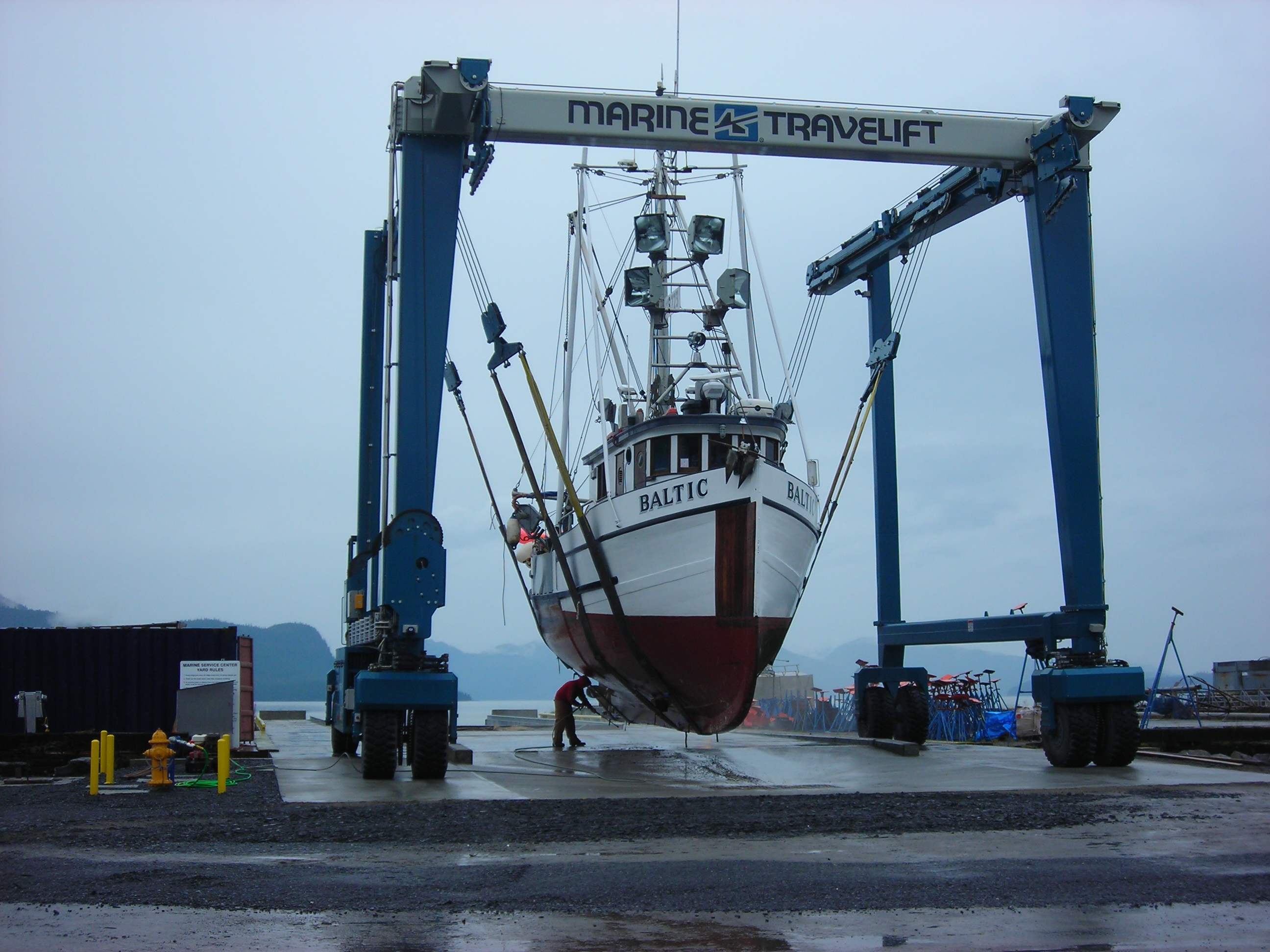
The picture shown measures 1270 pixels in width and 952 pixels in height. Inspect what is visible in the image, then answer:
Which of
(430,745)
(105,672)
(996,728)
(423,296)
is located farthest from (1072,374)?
(105,672)

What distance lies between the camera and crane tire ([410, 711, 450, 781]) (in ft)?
44.5

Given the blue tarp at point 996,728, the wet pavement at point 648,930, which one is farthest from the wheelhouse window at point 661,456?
the wet pavement at point 648,930

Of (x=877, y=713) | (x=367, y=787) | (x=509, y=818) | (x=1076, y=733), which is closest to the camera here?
(x=509, y=818)

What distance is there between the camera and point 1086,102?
17.2 m

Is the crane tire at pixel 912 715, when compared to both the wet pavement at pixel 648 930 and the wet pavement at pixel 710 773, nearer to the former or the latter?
the wet pavement at pixel 710 773

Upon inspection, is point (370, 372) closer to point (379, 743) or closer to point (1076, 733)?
point (379, 743)

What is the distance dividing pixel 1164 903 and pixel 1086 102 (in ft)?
45.9

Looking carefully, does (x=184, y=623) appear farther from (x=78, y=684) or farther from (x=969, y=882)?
(x=969, y=882)

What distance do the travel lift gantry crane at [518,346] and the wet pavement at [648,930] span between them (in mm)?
7506

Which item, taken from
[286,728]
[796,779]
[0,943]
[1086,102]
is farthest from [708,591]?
[286,728]

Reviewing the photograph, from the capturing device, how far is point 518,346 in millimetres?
16594

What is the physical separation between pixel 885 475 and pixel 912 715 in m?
4.61

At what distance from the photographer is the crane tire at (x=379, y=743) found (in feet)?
44.4

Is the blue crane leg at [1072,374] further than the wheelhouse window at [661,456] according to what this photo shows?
No
